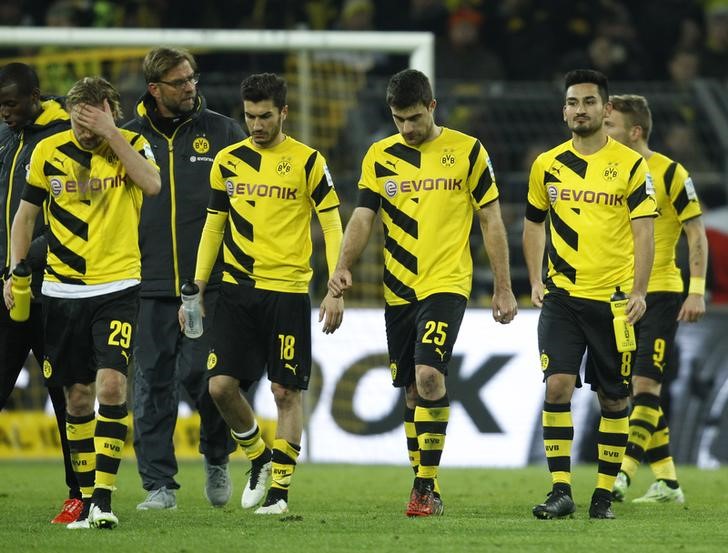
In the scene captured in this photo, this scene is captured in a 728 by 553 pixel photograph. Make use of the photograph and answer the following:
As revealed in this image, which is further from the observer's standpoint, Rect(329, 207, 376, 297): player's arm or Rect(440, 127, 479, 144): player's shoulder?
Rect(440, 127, 479, 144): player's shoulder

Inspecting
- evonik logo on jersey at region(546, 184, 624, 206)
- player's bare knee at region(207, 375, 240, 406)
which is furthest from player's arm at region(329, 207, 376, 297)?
evonik logo on jersey at region(546, 184, 624, 206)

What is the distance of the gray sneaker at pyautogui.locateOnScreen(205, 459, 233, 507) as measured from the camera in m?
8.52

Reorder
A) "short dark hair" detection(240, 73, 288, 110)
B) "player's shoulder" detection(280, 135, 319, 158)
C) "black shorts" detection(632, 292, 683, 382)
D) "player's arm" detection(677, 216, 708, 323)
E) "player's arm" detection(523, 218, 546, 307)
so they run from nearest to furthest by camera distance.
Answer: "short dark hair" detection(240, 73, 288, 110)
"player's shoulder" detection(280, 135, 319, 158)
"player's arm" detection(523, 218, 546, 307)
"player's arm" detection(677, 216, 708, 323)
"black shorts" detection(632, 292, 683, 382)

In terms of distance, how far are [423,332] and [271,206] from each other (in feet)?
3.47

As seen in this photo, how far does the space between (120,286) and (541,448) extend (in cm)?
596

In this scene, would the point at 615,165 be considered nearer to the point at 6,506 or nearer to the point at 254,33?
the point at 6,506

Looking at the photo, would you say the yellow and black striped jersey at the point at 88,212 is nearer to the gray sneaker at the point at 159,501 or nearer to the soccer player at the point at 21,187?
the soccer player at the point at 21,187

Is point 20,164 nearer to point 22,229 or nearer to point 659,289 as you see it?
point 22,229

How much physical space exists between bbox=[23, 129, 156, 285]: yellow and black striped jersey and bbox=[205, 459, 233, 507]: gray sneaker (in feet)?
5.70

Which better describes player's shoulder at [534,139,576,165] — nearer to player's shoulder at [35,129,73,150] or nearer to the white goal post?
player's shoulder at [35,129,73,150]

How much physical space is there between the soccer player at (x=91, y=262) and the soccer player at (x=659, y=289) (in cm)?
326

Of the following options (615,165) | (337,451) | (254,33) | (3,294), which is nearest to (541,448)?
(337,451)

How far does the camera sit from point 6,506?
8.46m

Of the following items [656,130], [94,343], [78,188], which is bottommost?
[94,343]
